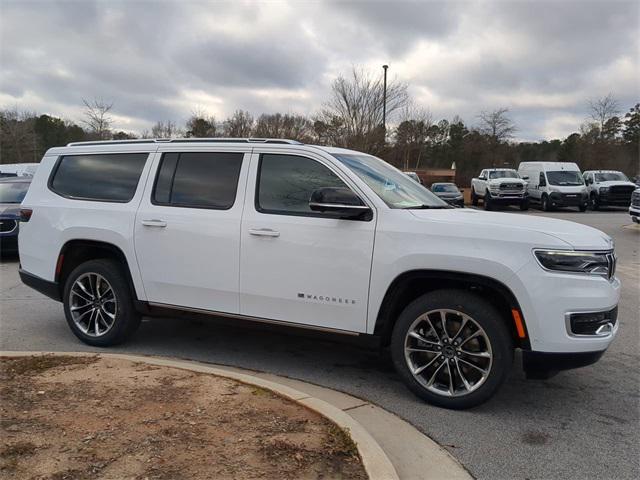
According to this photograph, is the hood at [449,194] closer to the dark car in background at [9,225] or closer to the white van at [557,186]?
the white van at [557,186]

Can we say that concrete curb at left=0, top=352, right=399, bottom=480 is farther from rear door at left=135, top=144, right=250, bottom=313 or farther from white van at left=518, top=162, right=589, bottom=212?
white van at left=518, top=162, right=589, bottom=212

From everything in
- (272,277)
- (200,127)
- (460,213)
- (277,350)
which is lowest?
(277,350)

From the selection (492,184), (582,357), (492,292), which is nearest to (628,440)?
(582,357)

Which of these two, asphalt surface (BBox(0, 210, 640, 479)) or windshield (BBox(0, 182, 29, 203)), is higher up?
windshield (BBox(0, 182, 29, 203))

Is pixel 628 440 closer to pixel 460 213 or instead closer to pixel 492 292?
pixel 492 292

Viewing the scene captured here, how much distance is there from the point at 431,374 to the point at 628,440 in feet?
4.48

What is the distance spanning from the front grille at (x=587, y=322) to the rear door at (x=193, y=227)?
2623 mm

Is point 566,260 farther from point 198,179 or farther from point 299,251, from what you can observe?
point 198,179

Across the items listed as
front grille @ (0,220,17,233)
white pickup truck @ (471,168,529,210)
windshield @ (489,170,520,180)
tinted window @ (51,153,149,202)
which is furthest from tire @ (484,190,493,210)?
tinted window @ (51,153,149,202)

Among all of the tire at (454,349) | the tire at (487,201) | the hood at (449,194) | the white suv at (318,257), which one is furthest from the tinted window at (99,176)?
the tire at (487,201)

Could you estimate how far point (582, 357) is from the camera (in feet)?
12.3

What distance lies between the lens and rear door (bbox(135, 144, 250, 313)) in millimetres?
4680

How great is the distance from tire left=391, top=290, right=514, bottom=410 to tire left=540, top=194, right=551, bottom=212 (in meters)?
26.0

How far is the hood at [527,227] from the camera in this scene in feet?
12.3
